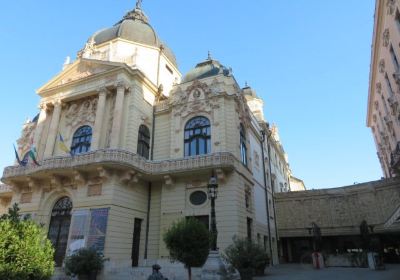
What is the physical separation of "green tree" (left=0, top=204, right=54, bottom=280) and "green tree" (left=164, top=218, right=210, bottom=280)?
5320 mm

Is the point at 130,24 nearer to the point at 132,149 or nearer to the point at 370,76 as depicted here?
the point at 132,149

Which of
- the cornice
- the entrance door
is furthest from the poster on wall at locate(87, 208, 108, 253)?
the cornice

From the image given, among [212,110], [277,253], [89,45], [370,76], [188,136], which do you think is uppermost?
[89,45]

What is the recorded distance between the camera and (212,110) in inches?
949

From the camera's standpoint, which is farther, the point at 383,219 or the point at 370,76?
the point at 370,76

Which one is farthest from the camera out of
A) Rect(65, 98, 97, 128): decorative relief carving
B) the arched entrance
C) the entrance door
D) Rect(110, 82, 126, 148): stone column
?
Rect(65, 98, 97, 128): decorative relief carving

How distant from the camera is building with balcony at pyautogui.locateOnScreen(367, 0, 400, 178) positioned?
2095cm

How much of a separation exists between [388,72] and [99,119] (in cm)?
2355

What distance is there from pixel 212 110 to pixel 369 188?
17.0 m

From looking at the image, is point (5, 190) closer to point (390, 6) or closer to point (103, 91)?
point (103, 91)

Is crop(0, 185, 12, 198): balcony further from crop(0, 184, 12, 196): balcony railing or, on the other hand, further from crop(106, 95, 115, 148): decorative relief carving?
crop(106, 95, 115, 148): decorative relief carving

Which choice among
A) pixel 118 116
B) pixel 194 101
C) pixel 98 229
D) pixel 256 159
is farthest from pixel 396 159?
pixel 98 229

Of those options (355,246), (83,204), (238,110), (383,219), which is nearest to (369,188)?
(383,219)

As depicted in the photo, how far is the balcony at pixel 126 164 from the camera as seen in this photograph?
20438mm
